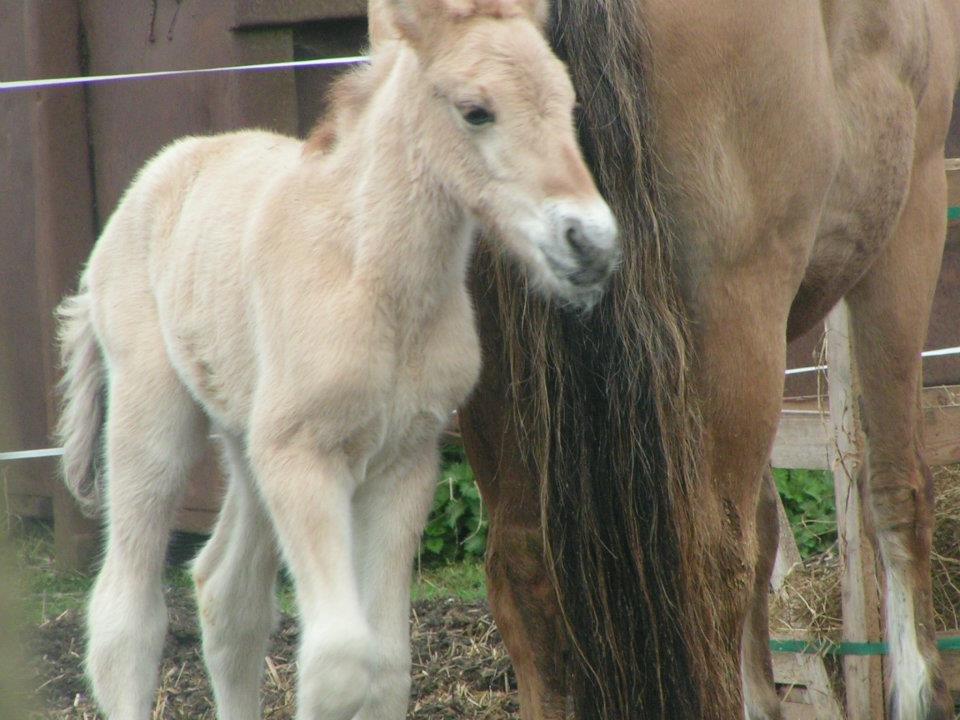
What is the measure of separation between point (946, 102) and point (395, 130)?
1706mm

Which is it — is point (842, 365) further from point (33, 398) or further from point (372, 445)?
point (33, 398)

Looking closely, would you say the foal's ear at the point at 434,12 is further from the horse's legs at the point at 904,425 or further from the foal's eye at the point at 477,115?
the horse's legs at the point at 904,425

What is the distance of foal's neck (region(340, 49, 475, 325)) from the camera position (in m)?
2.25

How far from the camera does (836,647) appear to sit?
382 cm

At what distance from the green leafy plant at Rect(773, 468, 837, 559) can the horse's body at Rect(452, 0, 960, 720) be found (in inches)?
128

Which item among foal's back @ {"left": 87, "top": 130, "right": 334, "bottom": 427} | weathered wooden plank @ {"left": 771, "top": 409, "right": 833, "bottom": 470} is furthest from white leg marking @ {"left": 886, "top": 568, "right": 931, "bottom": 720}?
foal's back @ {"left": 87, "top": 130, "right": 334, "bottom": 427}

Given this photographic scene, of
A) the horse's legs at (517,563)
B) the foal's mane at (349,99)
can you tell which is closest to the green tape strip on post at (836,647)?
the horse's legs at (517,563)

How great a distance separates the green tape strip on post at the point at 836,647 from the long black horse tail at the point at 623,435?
1184 millimetres

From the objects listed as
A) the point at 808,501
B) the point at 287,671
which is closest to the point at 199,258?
the point at 287,671

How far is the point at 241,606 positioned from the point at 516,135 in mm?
1300

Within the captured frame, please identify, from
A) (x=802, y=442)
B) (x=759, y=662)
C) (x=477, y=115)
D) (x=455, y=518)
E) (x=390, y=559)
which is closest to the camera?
(x=477, y=115)

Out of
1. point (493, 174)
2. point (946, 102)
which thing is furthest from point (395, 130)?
point (946, 102)

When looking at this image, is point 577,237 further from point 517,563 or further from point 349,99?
point 517,563

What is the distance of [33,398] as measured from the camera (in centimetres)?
591
